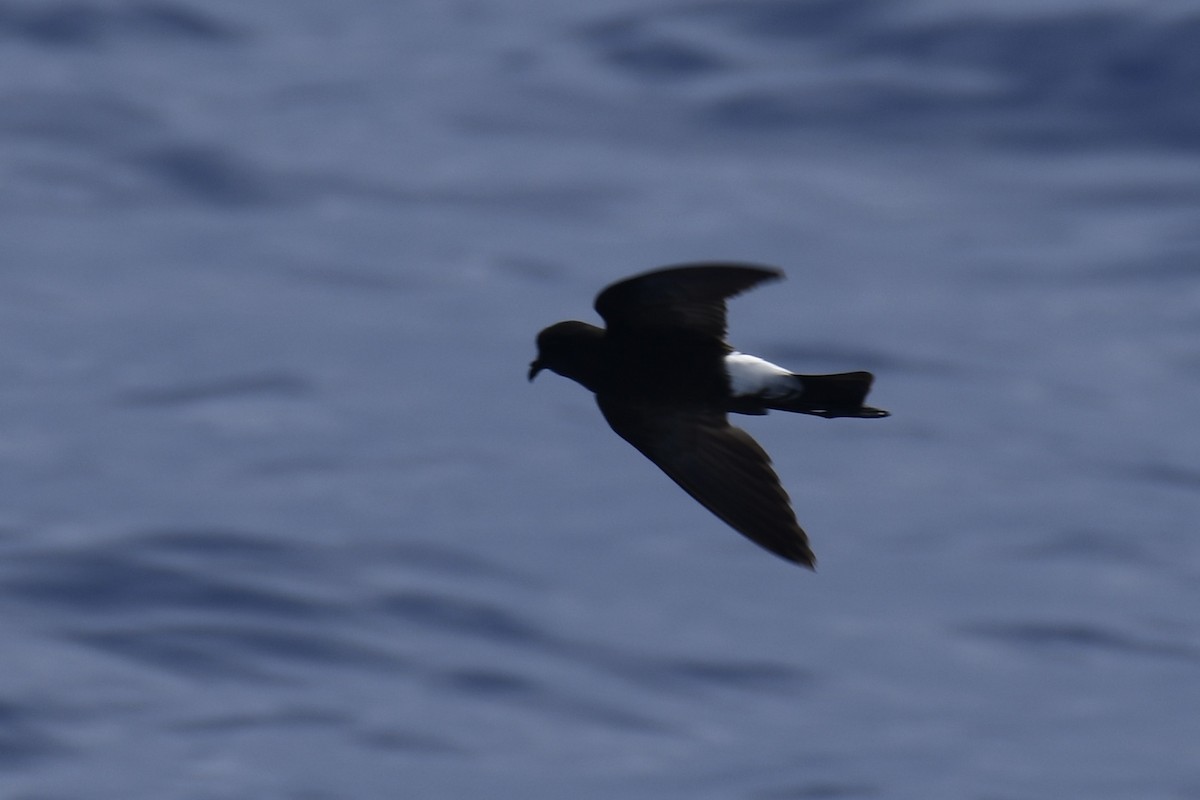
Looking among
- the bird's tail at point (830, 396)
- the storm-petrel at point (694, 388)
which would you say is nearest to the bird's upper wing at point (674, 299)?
the storm-petrel at point (694, 388)

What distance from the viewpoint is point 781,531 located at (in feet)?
26.4

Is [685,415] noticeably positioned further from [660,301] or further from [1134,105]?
[1134,105]

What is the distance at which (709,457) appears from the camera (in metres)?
8.45

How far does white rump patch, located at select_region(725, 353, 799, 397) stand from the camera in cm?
814

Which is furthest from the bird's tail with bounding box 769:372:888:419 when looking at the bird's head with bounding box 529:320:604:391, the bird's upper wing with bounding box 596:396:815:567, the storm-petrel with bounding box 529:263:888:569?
the bird's head with bounding box 529:320:604:391

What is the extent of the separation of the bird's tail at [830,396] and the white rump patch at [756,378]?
3 centimetres

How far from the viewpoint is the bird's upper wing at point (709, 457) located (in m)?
8.20

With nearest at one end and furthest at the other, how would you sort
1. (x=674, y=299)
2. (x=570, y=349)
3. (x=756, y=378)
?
1. (x=674, y=299)
2. (x=756, y=378)
3. (x=570, y=349)

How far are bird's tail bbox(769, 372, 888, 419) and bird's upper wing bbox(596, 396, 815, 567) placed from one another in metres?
0.27

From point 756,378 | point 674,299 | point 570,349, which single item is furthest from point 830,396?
point 570,349

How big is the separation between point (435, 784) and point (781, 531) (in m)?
32.8

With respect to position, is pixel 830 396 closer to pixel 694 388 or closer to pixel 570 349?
pixel 694 388

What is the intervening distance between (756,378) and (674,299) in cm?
42

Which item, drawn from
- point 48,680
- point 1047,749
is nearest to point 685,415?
point 48,680
